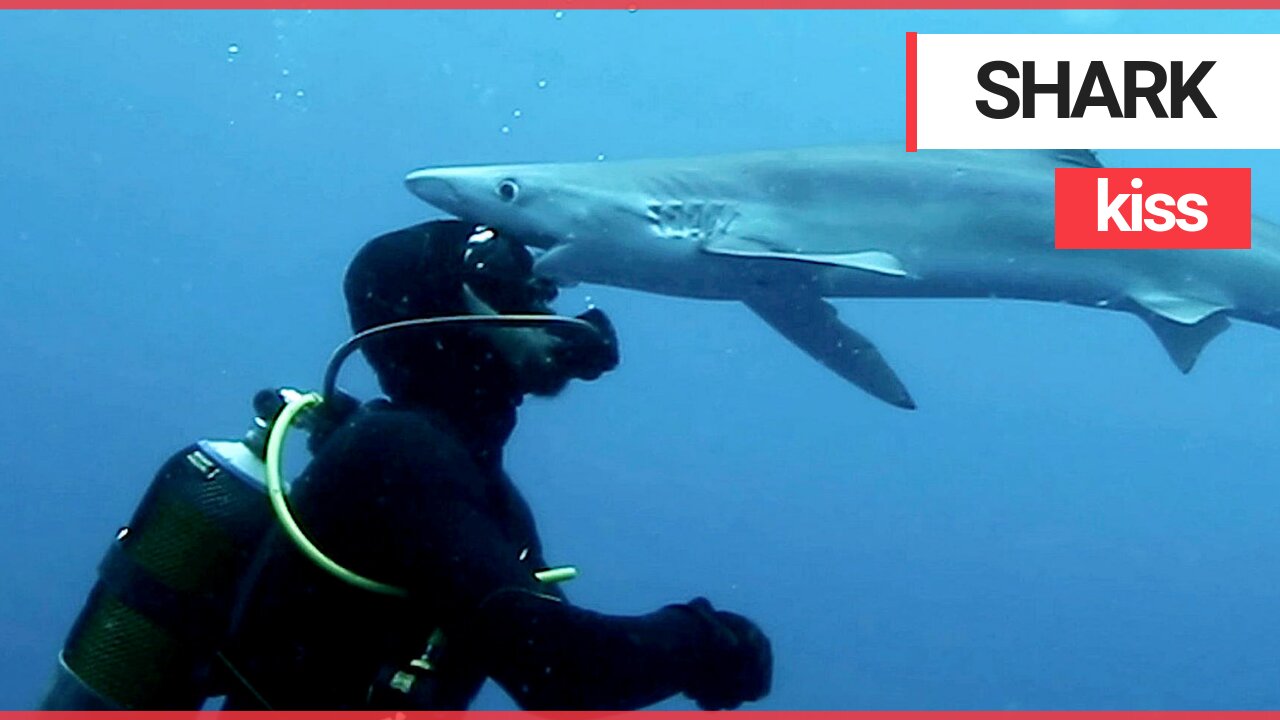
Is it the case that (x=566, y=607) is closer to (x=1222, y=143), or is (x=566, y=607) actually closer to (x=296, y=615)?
(x=296, y=615)

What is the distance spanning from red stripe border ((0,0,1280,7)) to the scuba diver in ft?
65.6

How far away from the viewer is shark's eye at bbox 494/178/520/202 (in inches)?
188

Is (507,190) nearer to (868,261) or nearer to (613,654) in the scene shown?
(868,261)

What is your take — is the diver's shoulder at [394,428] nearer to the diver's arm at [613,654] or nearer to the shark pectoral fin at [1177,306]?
the diver's arm at [613,654]

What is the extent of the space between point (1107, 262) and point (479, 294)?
417 cm

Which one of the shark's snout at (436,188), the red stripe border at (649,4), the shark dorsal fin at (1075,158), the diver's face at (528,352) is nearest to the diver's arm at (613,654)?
the diver's face at (528,352)

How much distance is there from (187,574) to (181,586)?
0.02 metres

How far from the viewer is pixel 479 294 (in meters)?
2.41

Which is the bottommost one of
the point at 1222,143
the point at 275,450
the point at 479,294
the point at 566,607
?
the point at 566,607

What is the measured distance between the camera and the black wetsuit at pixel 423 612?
190 cm

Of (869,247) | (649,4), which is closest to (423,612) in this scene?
(869,247)

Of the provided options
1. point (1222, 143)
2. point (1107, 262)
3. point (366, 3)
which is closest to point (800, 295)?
A: point (1107, 262)

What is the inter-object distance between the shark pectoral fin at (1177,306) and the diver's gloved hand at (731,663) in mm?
4404

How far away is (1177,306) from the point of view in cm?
589
